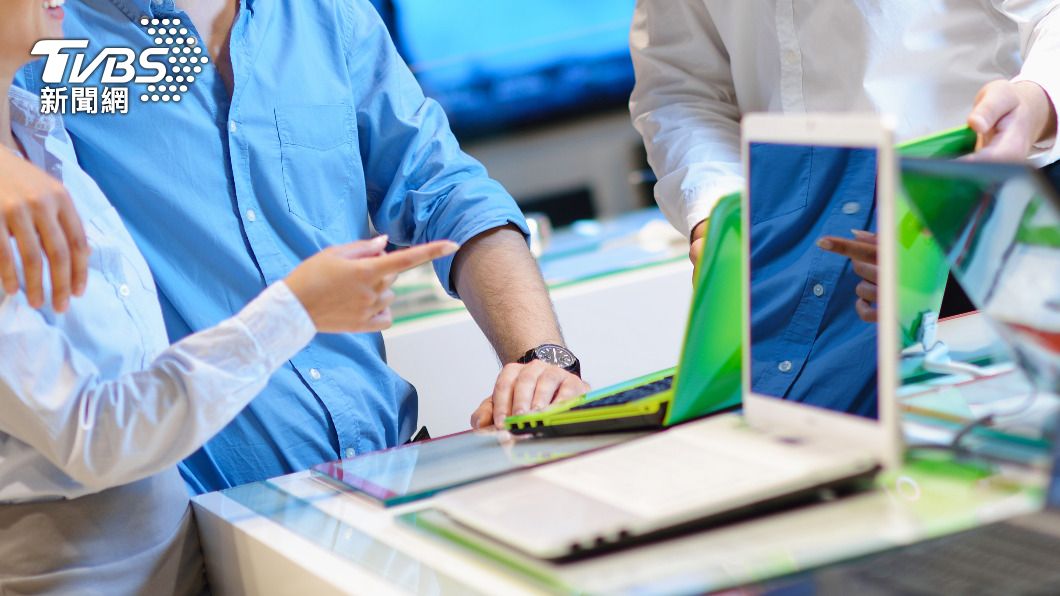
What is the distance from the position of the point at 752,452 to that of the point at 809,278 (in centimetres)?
22

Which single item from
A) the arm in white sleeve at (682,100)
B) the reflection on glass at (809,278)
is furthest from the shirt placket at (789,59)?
the reflection on glass at (809,278)

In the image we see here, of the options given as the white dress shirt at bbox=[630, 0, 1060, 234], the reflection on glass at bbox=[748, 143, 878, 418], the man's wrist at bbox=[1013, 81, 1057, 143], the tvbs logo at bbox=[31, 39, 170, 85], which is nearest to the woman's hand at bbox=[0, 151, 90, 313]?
the tvbs logo at bbox=[31, 39, 170, 85]

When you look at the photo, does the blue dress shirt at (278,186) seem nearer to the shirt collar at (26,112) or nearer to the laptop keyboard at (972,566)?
the shirt collar at (26,112)

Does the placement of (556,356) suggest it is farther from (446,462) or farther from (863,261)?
(863,261)

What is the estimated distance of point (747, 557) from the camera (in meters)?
0.80

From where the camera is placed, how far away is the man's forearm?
1.66m

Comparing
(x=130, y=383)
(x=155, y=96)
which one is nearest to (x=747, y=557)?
(x=130, y=383)

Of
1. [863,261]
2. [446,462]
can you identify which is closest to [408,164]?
[446,462]

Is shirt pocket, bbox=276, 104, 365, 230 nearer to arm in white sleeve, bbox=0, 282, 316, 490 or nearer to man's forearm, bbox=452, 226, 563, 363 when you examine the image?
man's forearm, bbox=452, 226, 563, 363

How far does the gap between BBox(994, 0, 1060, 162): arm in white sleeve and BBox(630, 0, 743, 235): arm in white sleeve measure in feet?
1.30

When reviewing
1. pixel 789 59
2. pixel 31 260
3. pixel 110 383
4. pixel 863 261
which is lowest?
pixel 110 383

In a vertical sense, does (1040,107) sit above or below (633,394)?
above

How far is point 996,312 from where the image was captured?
3.07 ft

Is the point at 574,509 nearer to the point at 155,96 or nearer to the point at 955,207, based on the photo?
the point at 955,207
